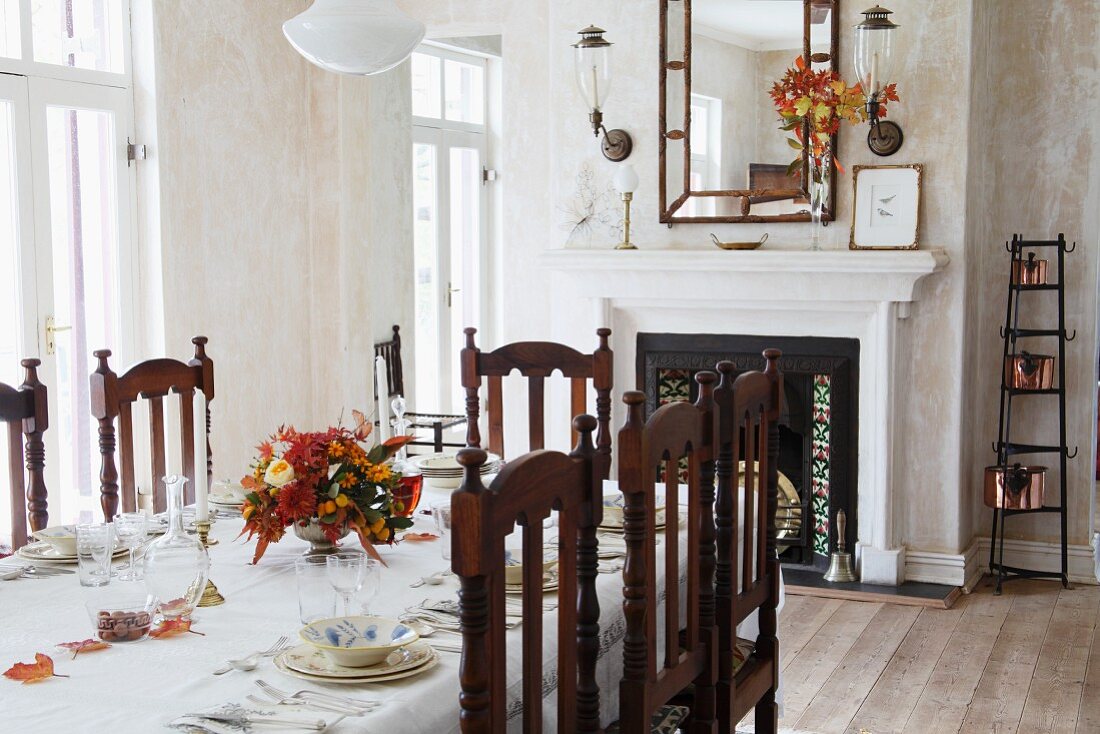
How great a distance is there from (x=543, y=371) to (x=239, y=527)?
1071mm

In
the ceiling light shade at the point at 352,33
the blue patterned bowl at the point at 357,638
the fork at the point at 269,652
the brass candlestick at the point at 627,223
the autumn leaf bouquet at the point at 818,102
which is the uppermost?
the autumn leaf bouquet at the point at 818,102

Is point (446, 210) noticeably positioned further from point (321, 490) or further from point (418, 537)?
point (321, 490)

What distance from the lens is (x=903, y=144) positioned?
4.66 metres

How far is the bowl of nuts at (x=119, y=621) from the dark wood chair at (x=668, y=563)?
0.78m

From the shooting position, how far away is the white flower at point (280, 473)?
2.25m

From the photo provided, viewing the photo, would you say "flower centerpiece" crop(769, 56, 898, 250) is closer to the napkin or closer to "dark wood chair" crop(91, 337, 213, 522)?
"dark wood chair" crop(91, 337, 213, 522)

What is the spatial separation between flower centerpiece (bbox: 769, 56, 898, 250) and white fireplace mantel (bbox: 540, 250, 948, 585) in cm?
22

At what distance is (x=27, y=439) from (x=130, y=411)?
308 millimetres

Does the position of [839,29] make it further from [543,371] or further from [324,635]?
[324,635]

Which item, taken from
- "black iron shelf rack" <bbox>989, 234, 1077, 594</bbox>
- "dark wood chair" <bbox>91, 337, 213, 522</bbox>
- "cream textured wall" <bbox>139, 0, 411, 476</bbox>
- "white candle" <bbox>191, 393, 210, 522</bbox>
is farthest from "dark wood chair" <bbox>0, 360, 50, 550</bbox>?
"black iron shelf rack" <bbox>989, 234, 1077, 594</bbox>

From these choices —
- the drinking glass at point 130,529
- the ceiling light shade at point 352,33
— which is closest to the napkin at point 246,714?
the drinking glass at point 130,529

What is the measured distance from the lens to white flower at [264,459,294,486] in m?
2.25

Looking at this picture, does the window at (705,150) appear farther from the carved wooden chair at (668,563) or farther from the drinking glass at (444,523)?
the drinking glass at (444,523)

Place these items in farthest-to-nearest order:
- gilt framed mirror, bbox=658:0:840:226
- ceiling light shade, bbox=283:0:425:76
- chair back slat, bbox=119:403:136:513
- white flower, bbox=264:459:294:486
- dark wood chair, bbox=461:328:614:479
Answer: gilt framed mirror, bbox=658:0:840:226 → dark wood chair, bbox=461:328:614:479 → chair back slat, bbox=119:403:136:513 → ceiling light shade, bbox=283:0:425:76 → white flower, bbox=264:459:294:486
